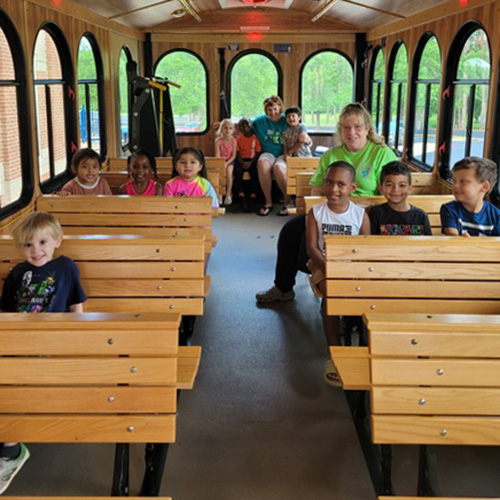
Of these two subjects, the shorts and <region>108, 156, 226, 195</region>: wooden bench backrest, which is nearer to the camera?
<region>108, 156, 226, 195</region>: wooden bench backrest

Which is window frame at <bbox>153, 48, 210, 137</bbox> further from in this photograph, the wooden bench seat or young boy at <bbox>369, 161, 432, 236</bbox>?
the wooden bench seat

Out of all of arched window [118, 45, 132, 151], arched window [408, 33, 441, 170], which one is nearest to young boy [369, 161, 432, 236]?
arched window [408, 33, 441, 170]

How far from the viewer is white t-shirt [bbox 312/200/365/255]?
12.2ft

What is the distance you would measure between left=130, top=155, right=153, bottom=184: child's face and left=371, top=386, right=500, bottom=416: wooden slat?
3.29 metres

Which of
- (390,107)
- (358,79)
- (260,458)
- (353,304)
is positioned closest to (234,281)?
(353,304)

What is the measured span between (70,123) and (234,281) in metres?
2.61

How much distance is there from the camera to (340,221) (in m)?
3.74

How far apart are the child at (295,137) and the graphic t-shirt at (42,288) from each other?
5.82m

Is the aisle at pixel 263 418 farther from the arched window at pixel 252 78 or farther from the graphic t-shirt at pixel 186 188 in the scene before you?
the arched window at pixel 252 78

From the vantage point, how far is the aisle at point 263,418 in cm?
262

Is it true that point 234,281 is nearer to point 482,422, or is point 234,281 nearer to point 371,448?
point 371,448

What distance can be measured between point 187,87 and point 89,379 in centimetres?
980

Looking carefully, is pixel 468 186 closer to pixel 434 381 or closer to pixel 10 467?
pixel 434 381

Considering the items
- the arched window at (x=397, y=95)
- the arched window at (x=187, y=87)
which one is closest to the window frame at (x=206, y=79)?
the arched window at (x=187, y=87)
